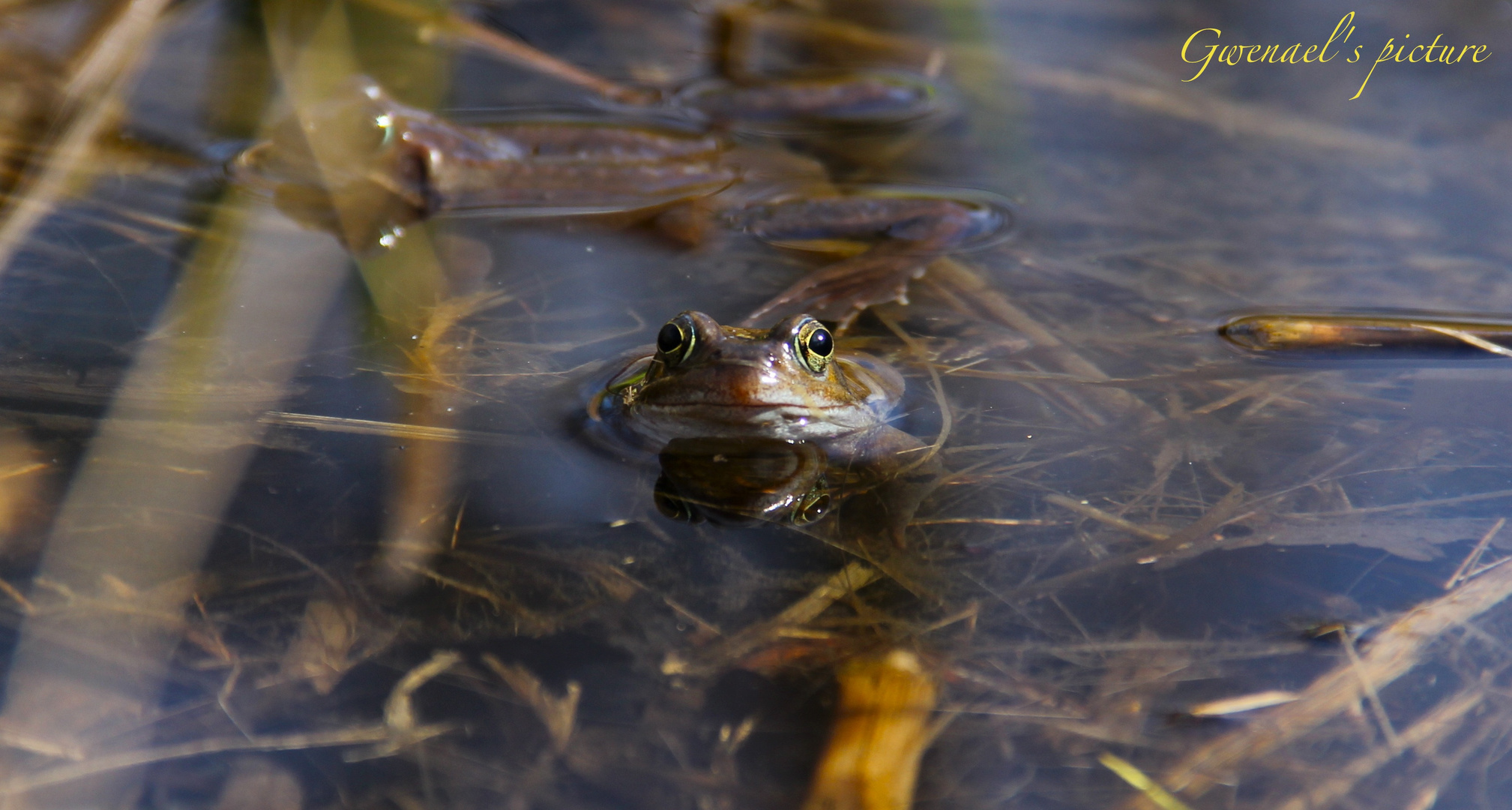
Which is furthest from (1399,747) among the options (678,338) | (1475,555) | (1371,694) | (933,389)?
(678,338)

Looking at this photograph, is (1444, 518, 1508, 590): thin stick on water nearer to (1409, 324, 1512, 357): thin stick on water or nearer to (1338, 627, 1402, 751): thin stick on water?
(1338, 627, 1402, 751): thin stick on water

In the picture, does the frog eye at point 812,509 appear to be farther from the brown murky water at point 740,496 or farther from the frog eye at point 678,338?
the frog eye at point 678,338

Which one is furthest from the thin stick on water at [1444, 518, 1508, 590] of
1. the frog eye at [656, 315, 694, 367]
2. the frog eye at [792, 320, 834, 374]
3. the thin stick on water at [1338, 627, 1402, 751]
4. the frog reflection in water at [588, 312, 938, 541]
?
the frog eye at [656, 315, 694, 367]

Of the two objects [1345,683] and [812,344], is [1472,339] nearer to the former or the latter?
[1345,683]

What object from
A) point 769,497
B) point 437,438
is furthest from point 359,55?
point 769,497

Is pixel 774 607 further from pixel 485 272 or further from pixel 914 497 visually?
pixel 485 272

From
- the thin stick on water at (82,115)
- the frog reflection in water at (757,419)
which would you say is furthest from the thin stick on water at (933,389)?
the thin stick on water at (82,115)
